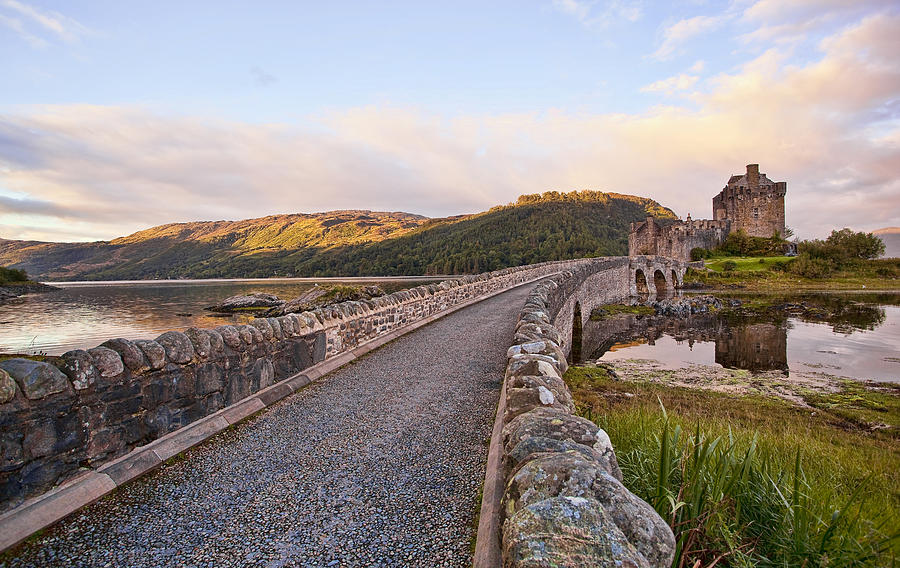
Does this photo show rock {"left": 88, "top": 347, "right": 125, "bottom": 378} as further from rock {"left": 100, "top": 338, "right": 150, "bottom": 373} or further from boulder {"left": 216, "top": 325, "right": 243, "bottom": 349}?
boulder {"left": 216, "top": 325, "right": 243, "bottom": 349}

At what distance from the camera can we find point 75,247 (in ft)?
525

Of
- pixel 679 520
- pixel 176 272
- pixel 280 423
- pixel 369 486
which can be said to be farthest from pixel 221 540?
pixel 176 272

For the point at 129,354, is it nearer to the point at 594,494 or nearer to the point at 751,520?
the point at 594,494

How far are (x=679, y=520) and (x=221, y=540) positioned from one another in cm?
296

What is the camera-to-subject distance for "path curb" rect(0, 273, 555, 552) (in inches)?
119

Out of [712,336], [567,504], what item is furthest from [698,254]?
[567,504]

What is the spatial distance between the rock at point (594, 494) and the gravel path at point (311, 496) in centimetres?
85

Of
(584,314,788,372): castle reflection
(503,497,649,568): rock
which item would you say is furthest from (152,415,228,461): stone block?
(584,314,788,372): castle reflection

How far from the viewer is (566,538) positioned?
73.0 inches

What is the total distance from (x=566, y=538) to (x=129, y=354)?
3903 millimetres

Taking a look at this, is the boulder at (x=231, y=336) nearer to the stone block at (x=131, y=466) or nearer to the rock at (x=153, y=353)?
the rock at (x=153, y=353)

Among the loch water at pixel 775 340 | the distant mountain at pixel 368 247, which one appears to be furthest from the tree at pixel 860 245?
the distant mountain at pixel 368 247

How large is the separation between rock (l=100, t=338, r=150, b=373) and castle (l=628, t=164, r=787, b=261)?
53.5 metres

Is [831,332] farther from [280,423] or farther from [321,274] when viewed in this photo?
[321,274]
